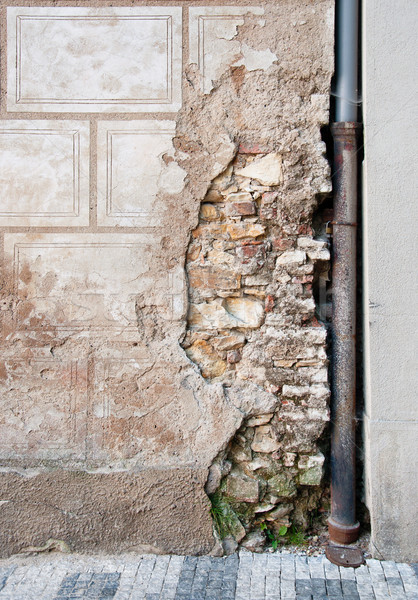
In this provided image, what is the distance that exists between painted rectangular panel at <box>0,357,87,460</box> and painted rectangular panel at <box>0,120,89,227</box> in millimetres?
803

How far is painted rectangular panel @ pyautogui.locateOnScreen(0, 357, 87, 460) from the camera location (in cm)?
267

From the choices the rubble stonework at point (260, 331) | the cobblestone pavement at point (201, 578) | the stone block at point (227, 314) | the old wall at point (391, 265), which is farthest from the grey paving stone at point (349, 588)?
the stone block at point (227, 314)

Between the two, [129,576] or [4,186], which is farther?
[4,186]

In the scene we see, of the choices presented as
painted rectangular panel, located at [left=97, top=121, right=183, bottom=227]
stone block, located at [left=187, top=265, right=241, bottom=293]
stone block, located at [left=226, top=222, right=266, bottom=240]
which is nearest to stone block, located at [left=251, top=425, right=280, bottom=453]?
Answer: stone block, located at [left=187, top=265, right=241, bottom=293]

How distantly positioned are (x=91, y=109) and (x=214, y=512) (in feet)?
7.63

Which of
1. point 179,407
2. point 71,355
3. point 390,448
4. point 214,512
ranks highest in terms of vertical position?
point 71,355

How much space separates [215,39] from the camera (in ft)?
8.62

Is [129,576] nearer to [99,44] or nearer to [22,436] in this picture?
[22,436]

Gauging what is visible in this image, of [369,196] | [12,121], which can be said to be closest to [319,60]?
[369,196]

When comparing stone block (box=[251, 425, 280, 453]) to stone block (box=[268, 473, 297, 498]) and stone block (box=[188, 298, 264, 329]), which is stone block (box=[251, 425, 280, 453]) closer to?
stone block (box=[268, 473, 297, 498])

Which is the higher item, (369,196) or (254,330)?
(369,196)

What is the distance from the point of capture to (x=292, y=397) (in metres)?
2.64

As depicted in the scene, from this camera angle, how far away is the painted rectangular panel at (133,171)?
8.68 feet

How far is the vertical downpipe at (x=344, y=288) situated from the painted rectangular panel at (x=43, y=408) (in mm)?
1421
